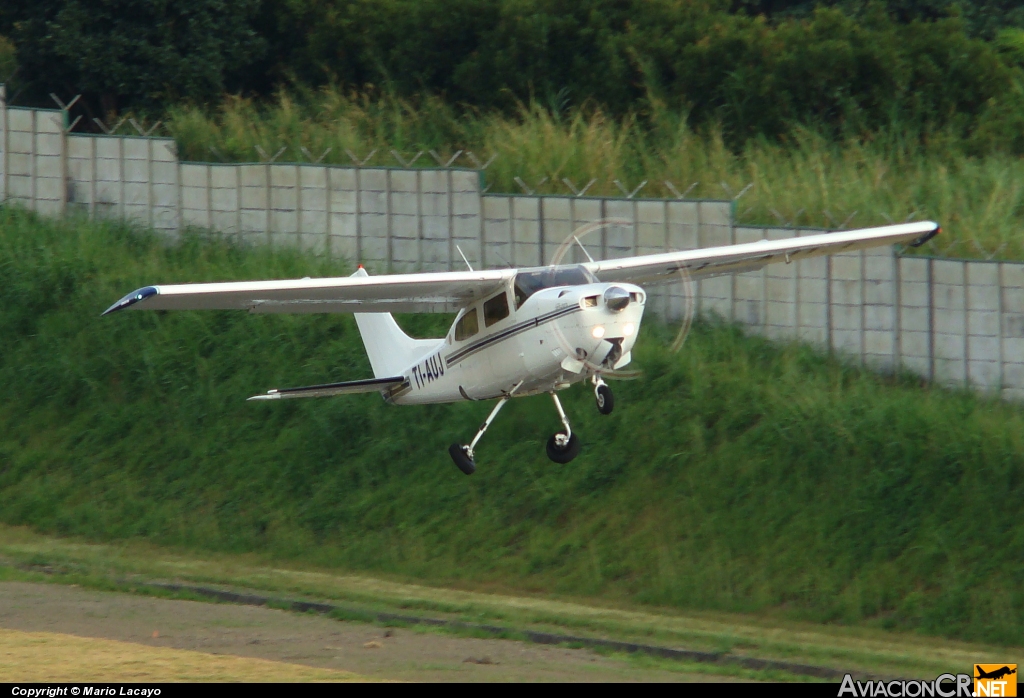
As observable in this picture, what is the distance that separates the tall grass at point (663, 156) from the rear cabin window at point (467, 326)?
824cm

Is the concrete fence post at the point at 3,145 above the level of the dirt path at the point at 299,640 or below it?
above

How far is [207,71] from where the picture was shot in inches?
1298

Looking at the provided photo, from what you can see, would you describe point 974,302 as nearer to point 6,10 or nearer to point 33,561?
point 33,561

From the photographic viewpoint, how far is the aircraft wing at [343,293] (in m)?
16.6

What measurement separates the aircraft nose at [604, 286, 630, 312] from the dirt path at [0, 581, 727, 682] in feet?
14.1

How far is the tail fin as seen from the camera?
2012 cm

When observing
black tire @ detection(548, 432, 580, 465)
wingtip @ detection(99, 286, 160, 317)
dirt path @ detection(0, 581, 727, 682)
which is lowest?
dirt path @ detection(0, 581, 727, 682)

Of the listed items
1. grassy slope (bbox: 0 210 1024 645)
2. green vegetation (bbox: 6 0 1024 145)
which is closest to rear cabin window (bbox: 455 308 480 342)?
grassy slope (bbox: 0 210 1024 645)

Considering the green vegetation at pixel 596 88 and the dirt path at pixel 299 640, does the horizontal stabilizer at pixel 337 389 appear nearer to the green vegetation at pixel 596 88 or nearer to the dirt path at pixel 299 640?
the dirt path at pixel 299 640

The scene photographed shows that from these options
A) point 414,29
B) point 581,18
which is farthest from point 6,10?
point 581,18

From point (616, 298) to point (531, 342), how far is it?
1.54 meters

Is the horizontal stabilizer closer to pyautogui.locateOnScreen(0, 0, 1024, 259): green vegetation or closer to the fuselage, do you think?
the fuselage

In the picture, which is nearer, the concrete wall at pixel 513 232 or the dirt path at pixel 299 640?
the dirt path at pixel 299 640

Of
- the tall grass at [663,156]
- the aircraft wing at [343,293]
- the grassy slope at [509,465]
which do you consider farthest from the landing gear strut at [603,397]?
the tall grass at [663,156]
